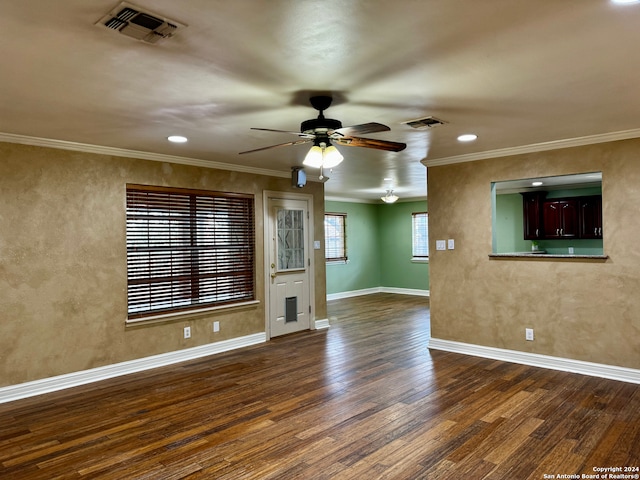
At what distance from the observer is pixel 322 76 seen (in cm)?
258

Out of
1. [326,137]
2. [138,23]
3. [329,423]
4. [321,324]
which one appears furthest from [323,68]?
[321,324]

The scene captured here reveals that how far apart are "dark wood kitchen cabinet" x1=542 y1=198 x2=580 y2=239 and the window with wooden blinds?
5260mm

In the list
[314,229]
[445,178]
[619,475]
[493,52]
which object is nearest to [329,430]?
[619,475]

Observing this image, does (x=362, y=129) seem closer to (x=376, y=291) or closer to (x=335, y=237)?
(x=335, y=237)

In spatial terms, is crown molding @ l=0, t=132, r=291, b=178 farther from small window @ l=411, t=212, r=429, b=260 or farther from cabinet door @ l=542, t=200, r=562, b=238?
small window @ l=411, t=212, r=429, b=260

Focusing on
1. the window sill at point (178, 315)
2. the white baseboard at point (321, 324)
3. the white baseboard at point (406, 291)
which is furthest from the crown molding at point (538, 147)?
the white baseboard at point (406, 291)

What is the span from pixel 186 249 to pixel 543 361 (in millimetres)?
4159

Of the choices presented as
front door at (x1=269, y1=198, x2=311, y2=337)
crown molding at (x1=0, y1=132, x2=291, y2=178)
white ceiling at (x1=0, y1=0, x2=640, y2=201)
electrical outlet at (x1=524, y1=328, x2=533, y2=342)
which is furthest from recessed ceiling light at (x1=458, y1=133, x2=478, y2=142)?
front door at (x1=269, y1=198, x2=311, y2=337)

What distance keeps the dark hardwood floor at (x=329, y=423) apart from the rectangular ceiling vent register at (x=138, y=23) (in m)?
2.38

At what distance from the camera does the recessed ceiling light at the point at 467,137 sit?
4.11 m

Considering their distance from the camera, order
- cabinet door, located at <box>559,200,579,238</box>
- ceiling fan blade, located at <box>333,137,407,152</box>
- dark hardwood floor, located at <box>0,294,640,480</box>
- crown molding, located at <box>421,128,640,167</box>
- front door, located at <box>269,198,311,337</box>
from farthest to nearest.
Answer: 1. cabinet door, located at <box>559,200,579,238</box>
2. front door, located at <box>269,198,311,337</box>
3. crown molding, located at <box>421,128,640,167</box>
4. ceiling fan blade, located at <box>333,137,407,152</box>
5. dark hardwood floor, located at <box>0,294,640,480</box>

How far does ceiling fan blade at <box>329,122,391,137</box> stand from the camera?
2.73m

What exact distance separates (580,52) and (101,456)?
369cm

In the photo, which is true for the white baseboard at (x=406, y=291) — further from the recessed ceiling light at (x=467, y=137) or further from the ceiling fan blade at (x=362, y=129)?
the ceiling fan blade at (x=362, y=129)
